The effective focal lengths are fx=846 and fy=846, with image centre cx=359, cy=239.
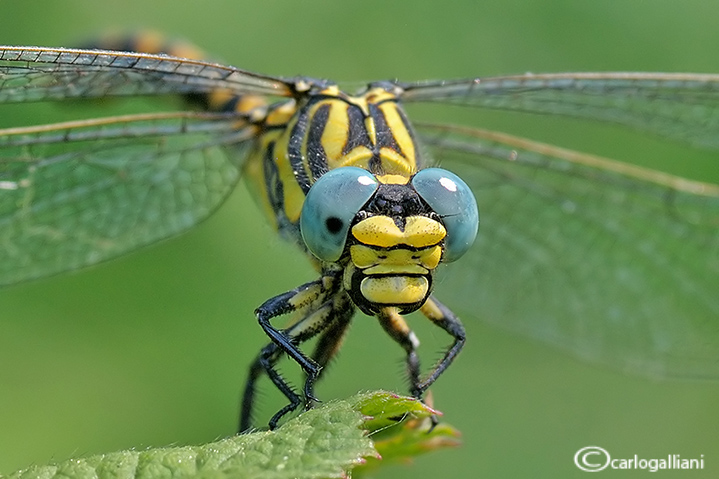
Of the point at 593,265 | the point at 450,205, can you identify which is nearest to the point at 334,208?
the point at 450,205

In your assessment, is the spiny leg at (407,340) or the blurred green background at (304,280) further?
the blurred green background at (304,280)

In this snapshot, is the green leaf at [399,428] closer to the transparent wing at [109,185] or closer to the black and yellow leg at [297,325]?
the black and yellow leg at [297,325]

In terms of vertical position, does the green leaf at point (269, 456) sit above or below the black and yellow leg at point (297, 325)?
below

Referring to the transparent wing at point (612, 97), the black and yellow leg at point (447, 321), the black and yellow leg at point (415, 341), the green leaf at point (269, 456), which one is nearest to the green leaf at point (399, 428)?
the green leaf at point (269, 456)

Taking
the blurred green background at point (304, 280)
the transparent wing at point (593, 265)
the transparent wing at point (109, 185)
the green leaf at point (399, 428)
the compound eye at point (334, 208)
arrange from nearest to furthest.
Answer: the green leaf at point (399, 428) → the compound eye at point (334, 208) → the transparent wing at point (109, 185) → the transparent wing at point (593, 265) → the blurred green background at point (304, 280)

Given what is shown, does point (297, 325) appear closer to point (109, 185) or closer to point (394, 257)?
point (394, 257)

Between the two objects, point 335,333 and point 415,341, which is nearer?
point 415,341

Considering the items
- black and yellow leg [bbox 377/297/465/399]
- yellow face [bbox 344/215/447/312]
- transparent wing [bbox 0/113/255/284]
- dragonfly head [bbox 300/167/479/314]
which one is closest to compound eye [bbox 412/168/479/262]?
dragonfly head [bbox 300/167/479/314]
